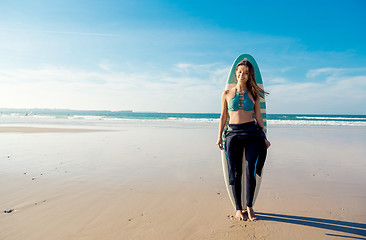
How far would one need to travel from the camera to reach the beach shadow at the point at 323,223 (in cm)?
231

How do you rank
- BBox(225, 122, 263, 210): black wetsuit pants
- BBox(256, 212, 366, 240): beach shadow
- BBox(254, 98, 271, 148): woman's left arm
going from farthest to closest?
BBox(254, 98, 271, 148): woman's left arm < BBox(225, 122, 263, 210): black wetsuit pants < BBox(256, 212, 366, 240): beach shadow

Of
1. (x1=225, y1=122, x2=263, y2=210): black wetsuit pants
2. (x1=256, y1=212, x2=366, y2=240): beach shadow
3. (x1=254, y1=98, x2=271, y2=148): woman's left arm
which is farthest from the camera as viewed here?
(x1=254, y1=98, x2=271, y2=148): woman's left arm

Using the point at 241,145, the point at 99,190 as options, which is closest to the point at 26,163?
the point at 99,190

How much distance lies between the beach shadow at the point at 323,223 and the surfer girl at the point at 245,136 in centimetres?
23

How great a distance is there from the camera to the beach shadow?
2308mm

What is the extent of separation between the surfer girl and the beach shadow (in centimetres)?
23

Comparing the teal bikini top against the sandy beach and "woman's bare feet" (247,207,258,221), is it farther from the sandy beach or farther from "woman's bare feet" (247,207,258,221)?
the sandy beach

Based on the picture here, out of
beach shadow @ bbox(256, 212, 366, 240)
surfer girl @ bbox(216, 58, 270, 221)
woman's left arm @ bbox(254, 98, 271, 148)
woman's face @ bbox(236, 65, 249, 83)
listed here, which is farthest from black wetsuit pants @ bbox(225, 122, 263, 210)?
woman's face @ bbox(236, 65, 249, 83)

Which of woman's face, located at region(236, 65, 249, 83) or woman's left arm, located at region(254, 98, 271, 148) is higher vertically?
woman's face, located at region(236, 65, 249, 83)

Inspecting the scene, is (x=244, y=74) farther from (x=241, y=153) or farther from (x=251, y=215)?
(x=251, y=215)

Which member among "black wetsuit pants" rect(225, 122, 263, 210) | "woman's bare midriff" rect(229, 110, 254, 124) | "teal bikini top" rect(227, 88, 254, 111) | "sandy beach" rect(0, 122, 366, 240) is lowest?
"sandy beach" rect(0, 122, 366, 240)

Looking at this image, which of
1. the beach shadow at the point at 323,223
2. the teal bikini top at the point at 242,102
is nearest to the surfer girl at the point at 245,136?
the teal bikini top at the point at 242,102

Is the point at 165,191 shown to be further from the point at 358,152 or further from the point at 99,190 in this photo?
the point at 358,152

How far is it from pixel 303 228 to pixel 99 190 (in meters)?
2.79
